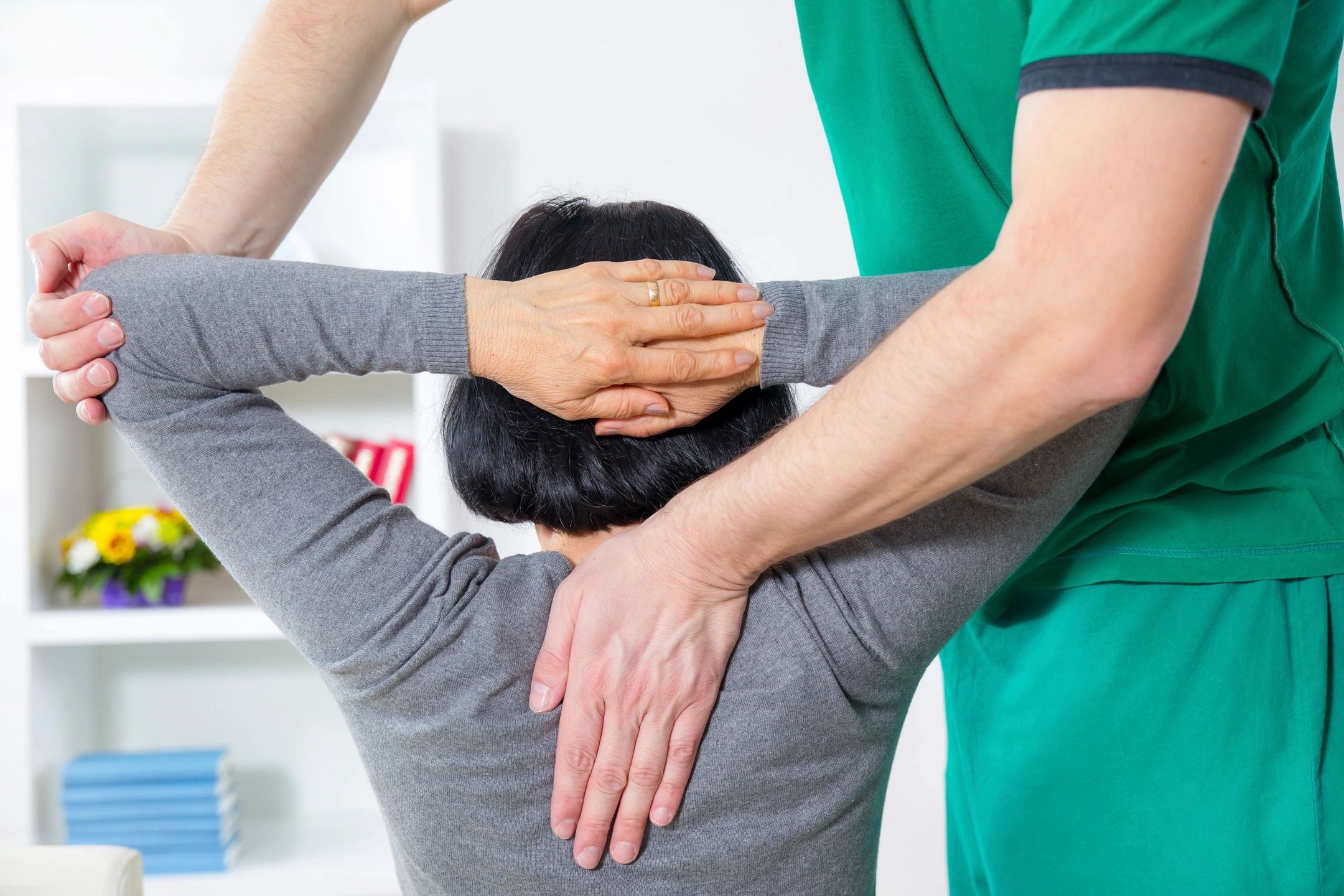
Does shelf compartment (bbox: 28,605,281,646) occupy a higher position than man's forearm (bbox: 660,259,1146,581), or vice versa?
man's forearm (bbox: 660,259,1146,581)

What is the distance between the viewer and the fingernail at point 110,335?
726mm

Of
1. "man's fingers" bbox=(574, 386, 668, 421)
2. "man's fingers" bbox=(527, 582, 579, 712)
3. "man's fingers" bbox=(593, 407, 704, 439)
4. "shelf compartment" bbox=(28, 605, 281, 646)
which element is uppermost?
"man's fingers" bbox=(574, 386, 668, 421)

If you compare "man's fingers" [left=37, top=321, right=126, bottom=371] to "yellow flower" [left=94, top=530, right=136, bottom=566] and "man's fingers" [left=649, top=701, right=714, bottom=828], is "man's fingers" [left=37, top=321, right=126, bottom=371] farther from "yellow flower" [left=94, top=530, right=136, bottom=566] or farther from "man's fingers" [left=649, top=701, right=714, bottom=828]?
"yellow flower" [left=94, top=530, right=136, bottom=566]

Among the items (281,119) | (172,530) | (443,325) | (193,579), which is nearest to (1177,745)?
A: (443,325)

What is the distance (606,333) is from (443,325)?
11cm

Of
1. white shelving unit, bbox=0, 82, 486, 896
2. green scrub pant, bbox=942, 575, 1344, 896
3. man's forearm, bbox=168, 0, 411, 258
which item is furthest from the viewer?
white shelving unit, bbox=0, 82, 486, 896

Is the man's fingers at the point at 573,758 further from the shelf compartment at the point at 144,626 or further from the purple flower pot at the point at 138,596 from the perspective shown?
the purple flower pot at the point at 138,596

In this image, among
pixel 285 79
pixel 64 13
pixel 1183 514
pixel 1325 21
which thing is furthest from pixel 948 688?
pixel 64 13

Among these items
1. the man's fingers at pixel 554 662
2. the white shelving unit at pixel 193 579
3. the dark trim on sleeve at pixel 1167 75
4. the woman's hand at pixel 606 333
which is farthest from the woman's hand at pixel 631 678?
the white shelving unit at pixel 193 579

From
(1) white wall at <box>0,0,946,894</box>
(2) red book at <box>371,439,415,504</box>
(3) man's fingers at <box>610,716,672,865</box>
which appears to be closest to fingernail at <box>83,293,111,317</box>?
(3) man's fingers at <box>610,716,672,865</box>

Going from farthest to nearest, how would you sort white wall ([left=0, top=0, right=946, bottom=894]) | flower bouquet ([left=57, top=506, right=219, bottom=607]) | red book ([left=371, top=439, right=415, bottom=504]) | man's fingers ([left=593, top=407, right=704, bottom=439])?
white wall ([left=0, top=0, right=946, bottom=894]) → red book ([left=371, top=439, right=415, bottom=504]) → flower bouquet ([left=57, top=506, right=219, bottom=607]) → man's fingers ([left=593, top=407, right=704, bottom=439])

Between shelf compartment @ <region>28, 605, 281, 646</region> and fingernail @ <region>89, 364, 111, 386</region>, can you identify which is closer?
fingernail @ <region>89, 364, 111, 386</region>

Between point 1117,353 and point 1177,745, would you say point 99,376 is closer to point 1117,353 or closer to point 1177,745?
point 1117,353

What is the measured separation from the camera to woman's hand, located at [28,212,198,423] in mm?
727
